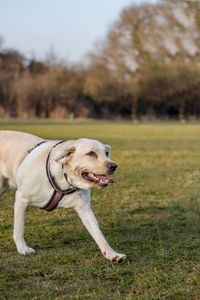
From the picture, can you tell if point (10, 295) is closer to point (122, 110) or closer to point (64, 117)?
point (64, 117)

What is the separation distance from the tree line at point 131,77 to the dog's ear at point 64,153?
144ft

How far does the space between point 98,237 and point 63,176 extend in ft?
2.45

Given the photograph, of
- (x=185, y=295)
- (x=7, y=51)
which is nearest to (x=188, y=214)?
(x=185, y=295)

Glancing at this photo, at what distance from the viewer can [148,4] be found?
48031 mm

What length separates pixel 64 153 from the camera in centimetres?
418

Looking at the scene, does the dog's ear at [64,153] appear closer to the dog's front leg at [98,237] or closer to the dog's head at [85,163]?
the dog's head at [85,163]

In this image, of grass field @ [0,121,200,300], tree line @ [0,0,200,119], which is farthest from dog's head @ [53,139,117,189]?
tree line @ [0,0,200,119]

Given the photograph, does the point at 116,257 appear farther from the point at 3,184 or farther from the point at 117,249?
the point at 3,184

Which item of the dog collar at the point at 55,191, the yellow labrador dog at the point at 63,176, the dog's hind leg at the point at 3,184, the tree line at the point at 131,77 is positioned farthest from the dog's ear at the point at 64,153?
the tree line at the point at 131,77

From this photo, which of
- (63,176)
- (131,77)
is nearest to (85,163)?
(63,176)

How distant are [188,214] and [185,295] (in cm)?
332

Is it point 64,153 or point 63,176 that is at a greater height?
point 64,153

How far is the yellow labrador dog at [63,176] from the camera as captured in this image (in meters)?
4.16

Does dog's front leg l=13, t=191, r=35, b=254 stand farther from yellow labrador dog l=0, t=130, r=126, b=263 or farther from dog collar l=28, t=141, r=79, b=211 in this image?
dog collar l=28, t=141, r=79, b=211
